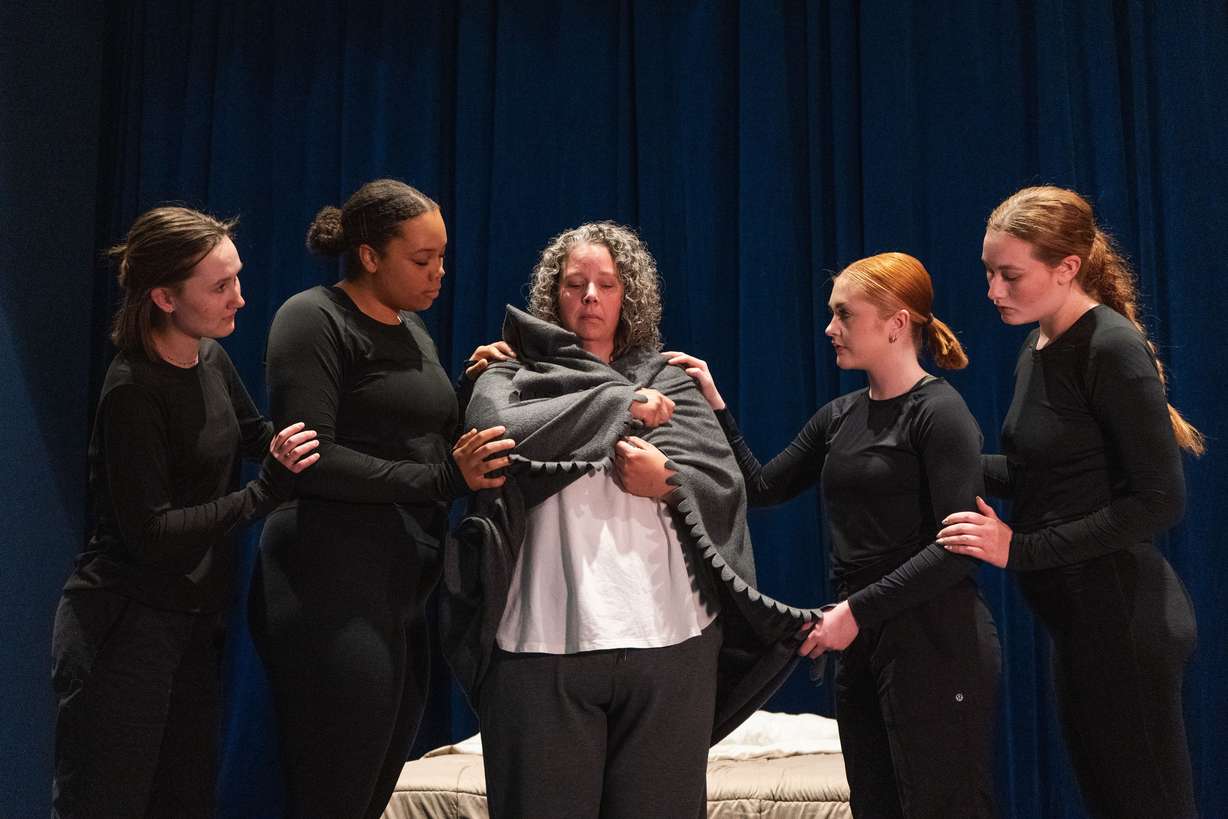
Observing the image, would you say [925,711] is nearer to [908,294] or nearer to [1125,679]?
[1125,679]

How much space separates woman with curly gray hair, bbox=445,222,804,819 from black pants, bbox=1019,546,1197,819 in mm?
522

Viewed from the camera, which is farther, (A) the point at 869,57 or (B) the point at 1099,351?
(A) the point at 869,57

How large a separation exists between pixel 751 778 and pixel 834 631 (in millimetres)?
1321

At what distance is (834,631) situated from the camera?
81.0 inches

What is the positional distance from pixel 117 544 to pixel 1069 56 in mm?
3125

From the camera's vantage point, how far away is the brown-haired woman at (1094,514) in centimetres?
200

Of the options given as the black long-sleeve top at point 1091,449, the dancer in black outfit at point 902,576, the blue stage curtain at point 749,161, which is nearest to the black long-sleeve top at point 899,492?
the dancer in black outfit at point 902,576

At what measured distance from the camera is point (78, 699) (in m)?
2.04

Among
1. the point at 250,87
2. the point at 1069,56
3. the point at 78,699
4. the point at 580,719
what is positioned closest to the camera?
the point at 580,719

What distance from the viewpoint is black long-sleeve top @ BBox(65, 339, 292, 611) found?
207cm

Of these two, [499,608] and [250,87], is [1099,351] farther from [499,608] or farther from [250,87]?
[250,87]

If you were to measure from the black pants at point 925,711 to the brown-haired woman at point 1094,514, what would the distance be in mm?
148

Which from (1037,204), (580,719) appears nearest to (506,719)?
(580,719)

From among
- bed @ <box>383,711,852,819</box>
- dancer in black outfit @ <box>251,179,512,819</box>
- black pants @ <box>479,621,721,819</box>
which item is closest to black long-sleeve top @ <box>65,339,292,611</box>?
dancer in black outfit @ <box>251,179,512,819</box>
